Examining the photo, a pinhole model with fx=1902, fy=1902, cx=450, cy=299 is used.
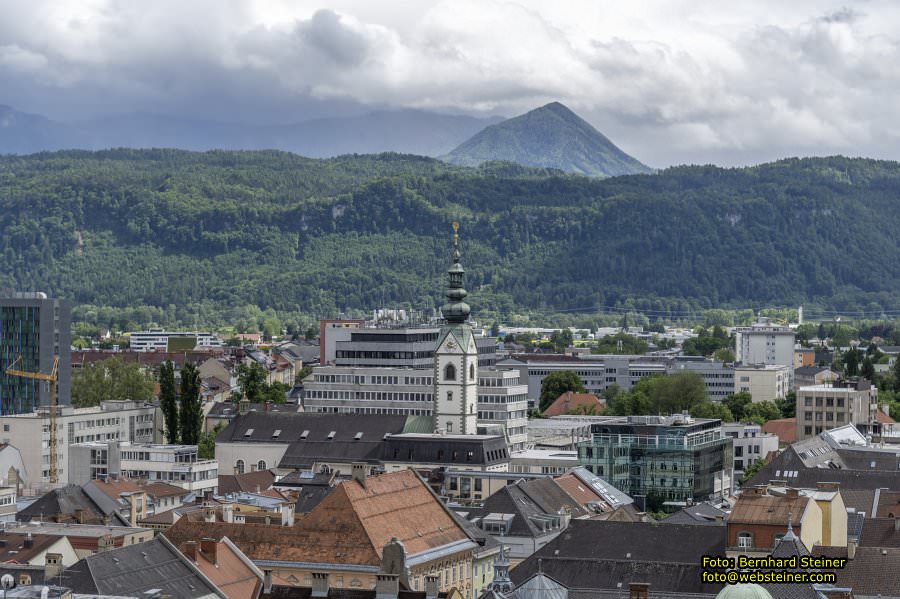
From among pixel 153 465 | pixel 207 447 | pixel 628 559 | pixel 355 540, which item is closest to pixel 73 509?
pixel 153 465

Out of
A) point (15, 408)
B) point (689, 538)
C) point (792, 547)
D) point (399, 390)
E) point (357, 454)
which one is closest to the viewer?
point (792, 547)

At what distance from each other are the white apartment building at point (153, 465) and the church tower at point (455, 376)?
1725cm

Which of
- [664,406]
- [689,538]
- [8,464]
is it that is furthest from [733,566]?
[664,406]

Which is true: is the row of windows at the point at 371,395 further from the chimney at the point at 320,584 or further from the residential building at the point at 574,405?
the chimney at the point at 320,584

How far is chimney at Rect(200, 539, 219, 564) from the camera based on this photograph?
239 feet

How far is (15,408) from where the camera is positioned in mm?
179250

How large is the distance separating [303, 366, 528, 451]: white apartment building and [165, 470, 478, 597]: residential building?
5826 cm

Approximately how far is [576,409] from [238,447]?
193 feet

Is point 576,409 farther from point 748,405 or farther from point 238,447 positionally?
point 238,447

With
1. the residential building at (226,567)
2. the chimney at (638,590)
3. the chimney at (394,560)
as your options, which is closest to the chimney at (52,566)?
the residential building at (226,567)

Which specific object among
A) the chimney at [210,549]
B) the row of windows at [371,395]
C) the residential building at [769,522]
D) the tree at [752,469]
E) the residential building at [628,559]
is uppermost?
the row of windows at [371,395]

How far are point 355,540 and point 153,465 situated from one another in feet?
164

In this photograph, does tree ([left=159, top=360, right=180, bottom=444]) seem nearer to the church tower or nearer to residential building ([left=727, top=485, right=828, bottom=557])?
the church tower

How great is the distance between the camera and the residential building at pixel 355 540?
77.4m
